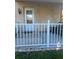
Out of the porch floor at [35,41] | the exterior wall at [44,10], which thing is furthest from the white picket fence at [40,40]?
the exterior wall at [44,10]

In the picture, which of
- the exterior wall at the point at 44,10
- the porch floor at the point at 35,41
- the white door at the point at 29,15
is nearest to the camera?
the porch floor at the point at 35,41

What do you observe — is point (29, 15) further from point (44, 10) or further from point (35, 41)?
point (35, 41)

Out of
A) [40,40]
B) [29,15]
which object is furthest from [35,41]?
[29,15]

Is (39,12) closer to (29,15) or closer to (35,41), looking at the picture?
(29,15)

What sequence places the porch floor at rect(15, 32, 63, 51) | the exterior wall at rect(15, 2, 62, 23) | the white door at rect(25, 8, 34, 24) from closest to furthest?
the porch floor at rect(15, 32, 63, 51)
the exterior wall at rect(15, 2, 62, 23)
the white door at rect(25, 8, 34, 24)

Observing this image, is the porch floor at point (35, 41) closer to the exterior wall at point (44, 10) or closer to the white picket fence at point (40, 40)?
the white picket fence at point (40, 40)

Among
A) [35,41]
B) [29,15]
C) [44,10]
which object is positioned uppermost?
[44,10]

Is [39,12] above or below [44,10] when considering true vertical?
below

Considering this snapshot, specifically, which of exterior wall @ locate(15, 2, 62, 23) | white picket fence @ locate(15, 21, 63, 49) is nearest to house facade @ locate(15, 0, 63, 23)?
exterior wall @ locate(15, 2, 62, 23)

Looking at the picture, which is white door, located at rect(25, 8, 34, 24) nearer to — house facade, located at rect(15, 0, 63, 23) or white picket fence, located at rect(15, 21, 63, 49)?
house facade, located at rect(15, 0, 63, 23)

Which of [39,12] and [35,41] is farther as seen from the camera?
[39,12]
